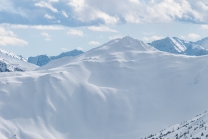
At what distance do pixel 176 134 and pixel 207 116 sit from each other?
56.1 ft

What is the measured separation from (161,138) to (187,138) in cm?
2432

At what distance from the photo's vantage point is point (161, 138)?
137 meters

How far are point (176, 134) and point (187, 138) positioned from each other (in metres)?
15.7

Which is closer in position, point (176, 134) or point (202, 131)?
point (202, 131)

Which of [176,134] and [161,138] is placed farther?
[161,138]

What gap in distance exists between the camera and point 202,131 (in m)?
112

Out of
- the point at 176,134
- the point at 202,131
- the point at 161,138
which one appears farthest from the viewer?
the point at 161,138

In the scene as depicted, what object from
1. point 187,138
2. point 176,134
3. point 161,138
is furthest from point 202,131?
point 161,138

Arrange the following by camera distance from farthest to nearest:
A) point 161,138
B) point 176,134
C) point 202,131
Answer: point 161,138
point 176,134
point 202,131

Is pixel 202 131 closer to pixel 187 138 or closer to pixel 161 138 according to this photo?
pixel 187 138

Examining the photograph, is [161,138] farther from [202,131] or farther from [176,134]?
[202,131]

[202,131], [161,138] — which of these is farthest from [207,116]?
[202,131]

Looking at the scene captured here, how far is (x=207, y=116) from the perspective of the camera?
141m

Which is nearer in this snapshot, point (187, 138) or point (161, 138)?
point (187, 138)
